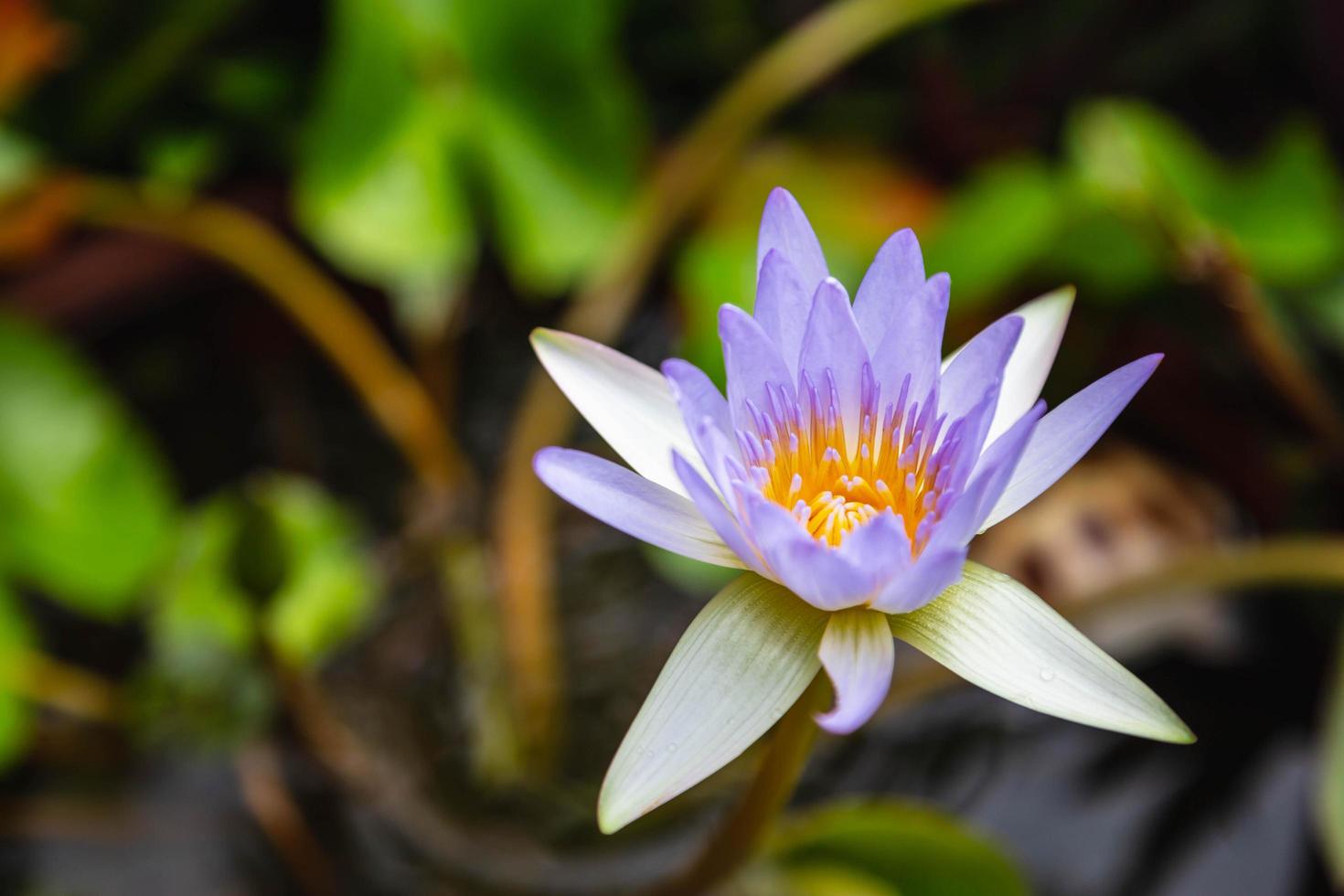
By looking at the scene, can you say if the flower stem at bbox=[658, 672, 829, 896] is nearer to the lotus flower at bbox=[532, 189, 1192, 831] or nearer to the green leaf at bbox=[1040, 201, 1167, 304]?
the lotus flower at bbox=[532, 189, 1192, 831]

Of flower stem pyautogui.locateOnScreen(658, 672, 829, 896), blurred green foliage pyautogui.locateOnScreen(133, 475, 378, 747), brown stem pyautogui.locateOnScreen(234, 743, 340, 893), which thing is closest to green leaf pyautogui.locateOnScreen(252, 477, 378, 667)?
blurred green foliage pyautogui.locateOnScreen(133, 475, 378, 747)

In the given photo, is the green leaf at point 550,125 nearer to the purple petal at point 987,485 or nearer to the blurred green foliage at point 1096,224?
the blurred green foliage at point 1096,224

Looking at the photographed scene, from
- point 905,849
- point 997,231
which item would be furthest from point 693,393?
point 997,231

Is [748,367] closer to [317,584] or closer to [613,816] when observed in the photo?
[613,816]

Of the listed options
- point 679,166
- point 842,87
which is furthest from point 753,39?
point 679,166

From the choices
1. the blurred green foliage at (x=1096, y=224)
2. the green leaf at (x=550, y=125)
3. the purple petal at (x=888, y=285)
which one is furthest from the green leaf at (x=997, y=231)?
the purple petal at (x=888, y=285)

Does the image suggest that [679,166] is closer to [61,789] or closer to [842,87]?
[842,87]
